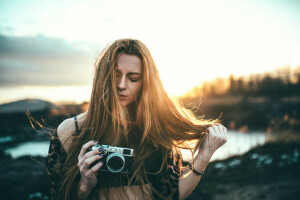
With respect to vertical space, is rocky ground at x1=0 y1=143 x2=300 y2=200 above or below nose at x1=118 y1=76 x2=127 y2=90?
below

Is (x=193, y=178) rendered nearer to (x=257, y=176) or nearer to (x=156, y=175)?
(x=156, y=175)

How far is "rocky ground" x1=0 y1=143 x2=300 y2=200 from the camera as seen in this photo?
3.39m

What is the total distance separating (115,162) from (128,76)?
25.2 inches

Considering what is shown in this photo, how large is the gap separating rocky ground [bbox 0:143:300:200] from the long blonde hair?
7.33 ft

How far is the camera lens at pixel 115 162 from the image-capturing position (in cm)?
131

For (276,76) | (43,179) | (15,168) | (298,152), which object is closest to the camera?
(43,179)

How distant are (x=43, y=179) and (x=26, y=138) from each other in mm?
3929

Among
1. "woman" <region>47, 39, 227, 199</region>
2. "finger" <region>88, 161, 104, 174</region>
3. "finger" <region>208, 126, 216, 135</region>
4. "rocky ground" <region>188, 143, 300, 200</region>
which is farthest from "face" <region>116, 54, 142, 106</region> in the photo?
"rocky ground" <region>188, 143, 300, 200</region>

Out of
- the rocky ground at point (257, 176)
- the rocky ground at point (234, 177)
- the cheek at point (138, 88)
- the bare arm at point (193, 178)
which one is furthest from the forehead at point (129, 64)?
the rocky ground at point (257, 176)

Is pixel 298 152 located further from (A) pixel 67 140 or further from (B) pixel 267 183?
(A) pixel 67 140

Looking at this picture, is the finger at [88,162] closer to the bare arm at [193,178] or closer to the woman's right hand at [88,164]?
the woman's right hand at [88,164]

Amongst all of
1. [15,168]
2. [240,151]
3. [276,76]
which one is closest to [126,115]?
[15,168]

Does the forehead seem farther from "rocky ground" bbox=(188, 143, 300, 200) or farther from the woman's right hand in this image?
Result: "rocky ground" bbox=(188, 143, 300, 200)

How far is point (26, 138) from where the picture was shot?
6.67 meters
